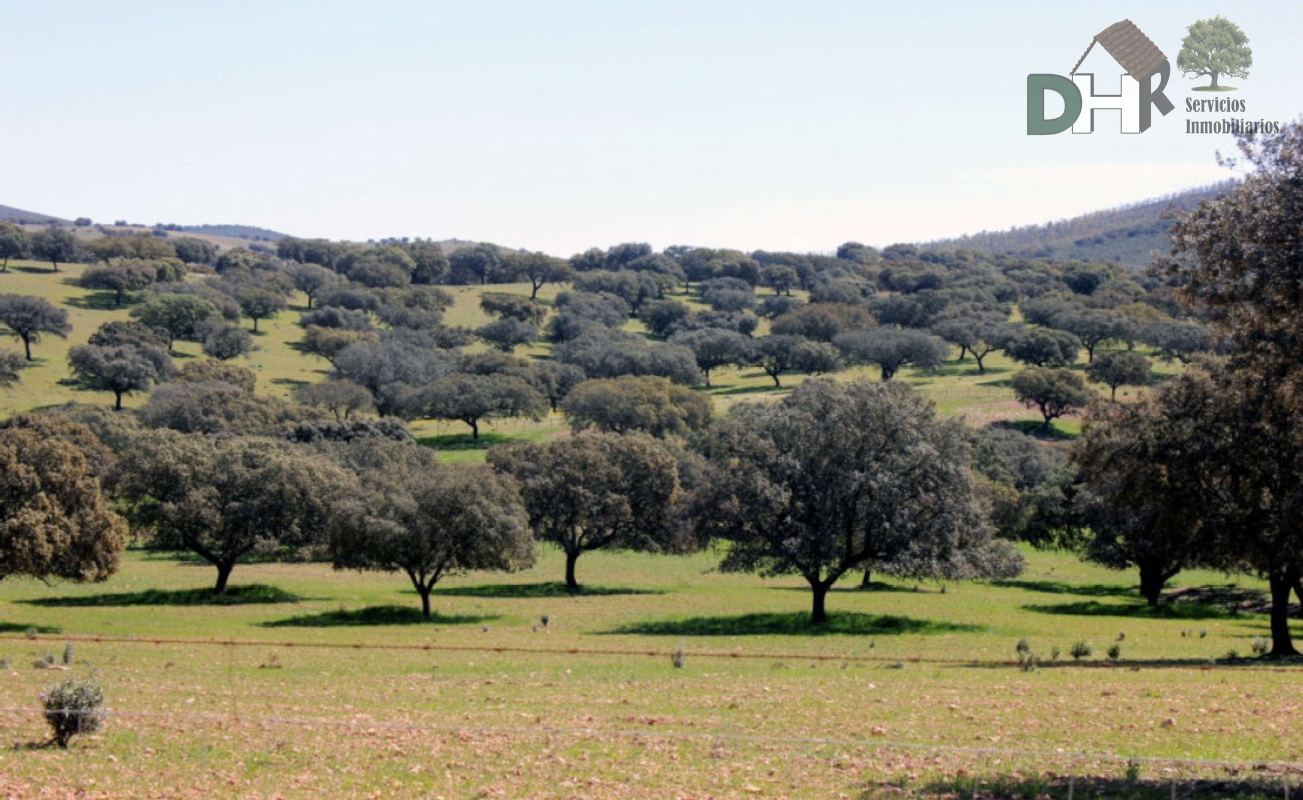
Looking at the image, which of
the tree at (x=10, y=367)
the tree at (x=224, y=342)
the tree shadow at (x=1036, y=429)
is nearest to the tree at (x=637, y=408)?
the tree shadow at (x=1036, y=429)

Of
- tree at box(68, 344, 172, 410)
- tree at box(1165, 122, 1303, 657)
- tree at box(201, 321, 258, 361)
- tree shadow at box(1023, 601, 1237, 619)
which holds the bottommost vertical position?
tree shadow at box(1023, 601, 1237, 619)

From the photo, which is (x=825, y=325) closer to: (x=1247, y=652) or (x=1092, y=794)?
(x=1247, y=652)

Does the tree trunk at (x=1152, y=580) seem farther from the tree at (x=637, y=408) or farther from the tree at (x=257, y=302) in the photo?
the tree at (x=257, y=302)

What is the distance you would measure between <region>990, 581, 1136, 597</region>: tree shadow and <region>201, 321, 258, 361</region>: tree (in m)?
107

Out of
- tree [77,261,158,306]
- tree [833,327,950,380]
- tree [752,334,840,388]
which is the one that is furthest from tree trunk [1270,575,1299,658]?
tree [77,261,158,306]

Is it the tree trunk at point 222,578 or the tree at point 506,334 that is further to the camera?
the tree at point 506,334

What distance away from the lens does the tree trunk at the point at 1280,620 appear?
32.3 meters

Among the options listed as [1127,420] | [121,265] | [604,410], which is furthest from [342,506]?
[121,265]

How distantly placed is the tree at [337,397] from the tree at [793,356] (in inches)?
2153

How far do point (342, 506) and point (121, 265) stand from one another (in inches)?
5852

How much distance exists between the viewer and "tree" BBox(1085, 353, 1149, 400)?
4820 inches

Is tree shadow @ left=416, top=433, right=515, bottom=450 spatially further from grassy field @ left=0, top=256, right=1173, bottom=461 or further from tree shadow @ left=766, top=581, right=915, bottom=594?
tree shadow @ left=766, top=581, right=915, bottom=594

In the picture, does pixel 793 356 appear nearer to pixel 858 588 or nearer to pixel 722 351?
pixel 722 351

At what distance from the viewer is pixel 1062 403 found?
383 feet
